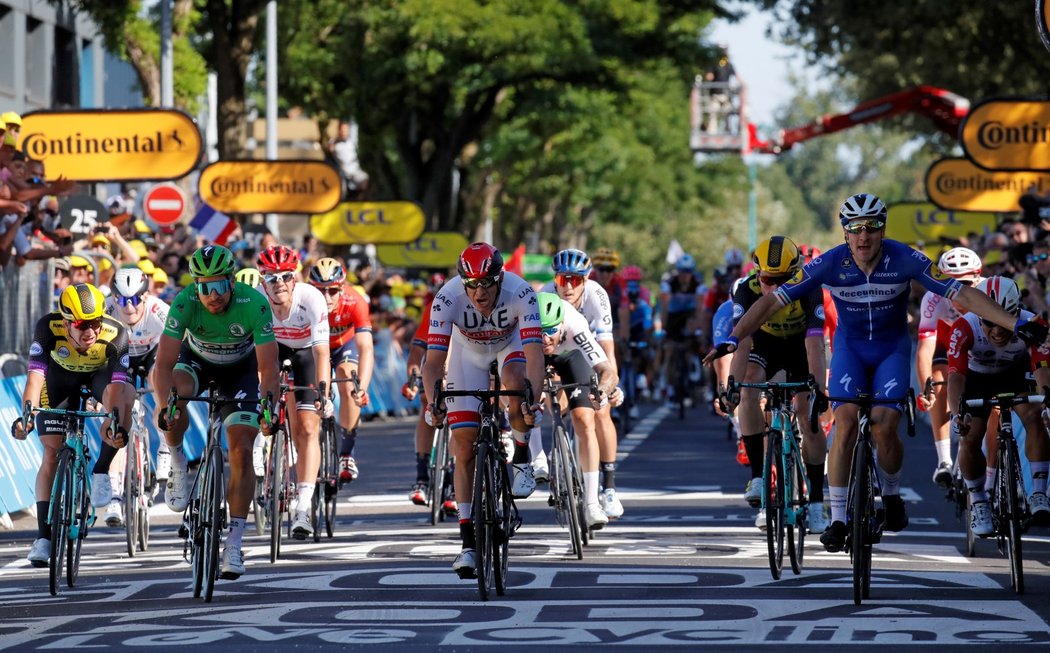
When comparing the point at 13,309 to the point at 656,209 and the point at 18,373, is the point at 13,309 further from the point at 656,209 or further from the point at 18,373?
the point at 656,209

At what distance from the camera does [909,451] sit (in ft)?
77.7

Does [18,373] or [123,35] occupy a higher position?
[123,35]

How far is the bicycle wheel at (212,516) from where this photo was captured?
38.3 feet

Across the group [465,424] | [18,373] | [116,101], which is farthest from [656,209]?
[465,424]

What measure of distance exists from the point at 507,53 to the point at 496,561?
31.5 meters

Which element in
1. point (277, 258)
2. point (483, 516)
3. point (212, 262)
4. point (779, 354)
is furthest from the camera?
point (277, 258)

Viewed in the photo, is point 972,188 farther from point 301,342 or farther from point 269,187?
point 301,342

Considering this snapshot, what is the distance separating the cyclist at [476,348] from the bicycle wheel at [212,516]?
1133 mm

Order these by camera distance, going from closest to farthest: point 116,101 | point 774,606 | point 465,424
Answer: point 774,606
point 465,424
point 116,101

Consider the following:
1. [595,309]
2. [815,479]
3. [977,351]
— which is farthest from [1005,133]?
[815,479]

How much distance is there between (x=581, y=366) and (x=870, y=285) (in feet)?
10.3

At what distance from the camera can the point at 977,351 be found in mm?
13133

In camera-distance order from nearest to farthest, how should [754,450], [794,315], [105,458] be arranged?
1. [754,450]
2. [794,315]
3. [105,458]

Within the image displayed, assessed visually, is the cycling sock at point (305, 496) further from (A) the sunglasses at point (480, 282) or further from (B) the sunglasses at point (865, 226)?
(B) the sunglasses at point (865, 226)
